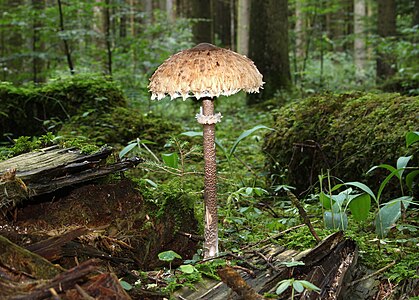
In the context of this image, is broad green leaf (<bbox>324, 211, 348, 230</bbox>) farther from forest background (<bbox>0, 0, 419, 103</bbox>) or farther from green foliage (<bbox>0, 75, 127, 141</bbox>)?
forest background (<bbox>0, 0, 419, 103</bbox>)

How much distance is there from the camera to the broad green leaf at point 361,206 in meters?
3.23

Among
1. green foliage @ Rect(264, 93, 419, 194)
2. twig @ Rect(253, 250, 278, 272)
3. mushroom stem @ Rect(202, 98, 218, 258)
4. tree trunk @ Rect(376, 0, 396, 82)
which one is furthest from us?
tree trunk @ Rect(376, 0, 396, 82)

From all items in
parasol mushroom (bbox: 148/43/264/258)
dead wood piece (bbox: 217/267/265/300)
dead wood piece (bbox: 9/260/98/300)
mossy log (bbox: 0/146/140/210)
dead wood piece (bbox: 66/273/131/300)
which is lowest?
dead wood piece (bbox: 217/267/265/300)

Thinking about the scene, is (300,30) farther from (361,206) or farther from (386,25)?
(361,206)

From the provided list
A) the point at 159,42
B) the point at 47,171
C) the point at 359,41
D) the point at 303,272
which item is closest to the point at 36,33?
the point at 159,42

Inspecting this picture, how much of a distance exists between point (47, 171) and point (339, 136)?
329 centimetres

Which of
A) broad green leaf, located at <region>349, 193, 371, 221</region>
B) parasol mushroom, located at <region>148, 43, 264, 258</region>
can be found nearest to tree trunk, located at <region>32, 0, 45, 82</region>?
parasol mushroom, located at <region>148, 43, 264, 258</region>

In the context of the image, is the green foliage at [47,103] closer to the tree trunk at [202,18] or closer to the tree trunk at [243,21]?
the tree trunk at [202,18]

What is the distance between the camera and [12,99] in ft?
21.4

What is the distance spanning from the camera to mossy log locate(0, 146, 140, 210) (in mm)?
2543

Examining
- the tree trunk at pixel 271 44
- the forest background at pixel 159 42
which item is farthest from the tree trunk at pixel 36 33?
the tree trunk at pixel 271 44

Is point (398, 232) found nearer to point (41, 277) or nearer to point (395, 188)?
point (395, 188)

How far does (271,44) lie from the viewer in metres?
10.4

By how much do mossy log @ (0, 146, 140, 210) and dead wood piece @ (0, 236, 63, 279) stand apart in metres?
0.50
